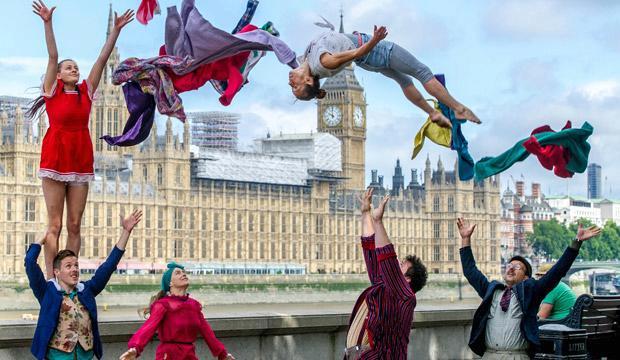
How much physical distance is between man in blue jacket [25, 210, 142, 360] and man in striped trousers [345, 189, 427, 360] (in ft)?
2.49

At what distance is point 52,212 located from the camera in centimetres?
470

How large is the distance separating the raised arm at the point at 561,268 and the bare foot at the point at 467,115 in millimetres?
945

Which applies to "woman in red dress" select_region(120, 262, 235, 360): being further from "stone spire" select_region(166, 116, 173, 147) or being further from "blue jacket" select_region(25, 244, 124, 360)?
"stone spire" select_region(166, 116, 173, 147)

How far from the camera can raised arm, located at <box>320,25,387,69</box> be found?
3834mm

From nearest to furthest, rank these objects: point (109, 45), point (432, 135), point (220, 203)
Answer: point (432, 135)
point (109, 45)
point (220, 203)

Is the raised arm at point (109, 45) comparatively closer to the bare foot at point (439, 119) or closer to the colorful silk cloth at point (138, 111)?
the colorful silk cloth at point (138, 111)

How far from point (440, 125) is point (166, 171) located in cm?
5316

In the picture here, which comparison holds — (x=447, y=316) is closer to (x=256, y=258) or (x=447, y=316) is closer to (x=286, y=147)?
(x=256, y=258)

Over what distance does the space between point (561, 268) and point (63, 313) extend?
5.46ft

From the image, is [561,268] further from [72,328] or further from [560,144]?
[72,328]

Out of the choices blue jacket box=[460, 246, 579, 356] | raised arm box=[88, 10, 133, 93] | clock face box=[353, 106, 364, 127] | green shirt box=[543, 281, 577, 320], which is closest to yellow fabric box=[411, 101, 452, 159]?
blue jacket box=[460, 246, 579, 356]

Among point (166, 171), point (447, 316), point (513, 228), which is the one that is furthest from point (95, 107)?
point (447, 316)

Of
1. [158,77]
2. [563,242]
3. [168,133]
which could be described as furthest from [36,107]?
[563,242]

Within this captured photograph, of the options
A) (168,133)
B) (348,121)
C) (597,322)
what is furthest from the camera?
(348,121)
